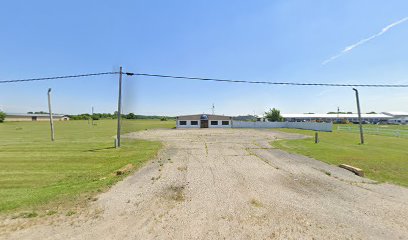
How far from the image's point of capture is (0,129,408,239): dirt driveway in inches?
180

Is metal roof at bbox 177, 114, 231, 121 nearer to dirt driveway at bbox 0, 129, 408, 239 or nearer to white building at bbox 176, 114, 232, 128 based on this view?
white building at bbox 176, 114, 232, 128

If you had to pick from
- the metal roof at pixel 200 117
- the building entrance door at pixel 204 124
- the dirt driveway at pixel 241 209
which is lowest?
the dirt driveway at pixel 241 209

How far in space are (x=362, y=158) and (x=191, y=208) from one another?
13.8 m

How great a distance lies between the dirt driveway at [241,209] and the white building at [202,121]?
45511mm

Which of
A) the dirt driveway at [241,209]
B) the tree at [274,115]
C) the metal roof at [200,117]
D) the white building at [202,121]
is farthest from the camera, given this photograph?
the tree at [274,115]

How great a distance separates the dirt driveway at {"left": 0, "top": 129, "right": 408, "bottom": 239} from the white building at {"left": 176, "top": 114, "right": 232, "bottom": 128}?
45511 mm

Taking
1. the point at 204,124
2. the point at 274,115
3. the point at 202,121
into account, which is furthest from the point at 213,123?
the point at 274,115

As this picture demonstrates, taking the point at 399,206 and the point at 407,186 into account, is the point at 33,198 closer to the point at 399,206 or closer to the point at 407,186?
the point at 399,206

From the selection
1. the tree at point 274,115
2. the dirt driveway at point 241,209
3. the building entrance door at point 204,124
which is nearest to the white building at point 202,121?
the building entrance door at point 204,124

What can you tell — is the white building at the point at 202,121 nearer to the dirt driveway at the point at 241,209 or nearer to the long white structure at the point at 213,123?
the long white structure at the point at 213,123

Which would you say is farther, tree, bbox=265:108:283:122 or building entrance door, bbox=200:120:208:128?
tree, bbox=265:108:283:122

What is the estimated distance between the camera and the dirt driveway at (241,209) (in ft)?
15.0

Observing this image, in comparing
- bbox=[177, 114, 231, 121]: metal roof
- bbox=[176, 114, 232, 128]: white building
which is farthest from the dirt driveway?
bbox=[177, 114, 231, 121]: metal roof

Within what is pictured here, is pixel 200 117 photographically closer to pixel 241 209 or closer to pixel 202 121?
pixel 202 121
